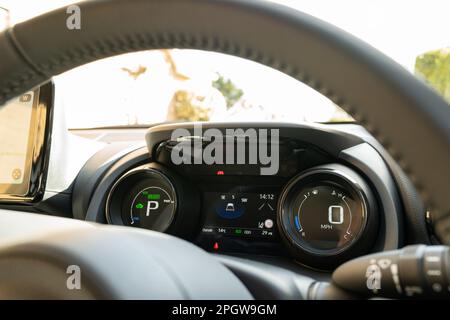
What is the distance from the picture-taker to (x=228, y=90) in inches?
80.7

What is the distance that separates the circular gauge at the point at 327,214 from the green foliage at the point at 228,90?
50 cm

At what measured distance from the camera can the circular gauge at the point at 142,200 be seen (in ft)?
5.92

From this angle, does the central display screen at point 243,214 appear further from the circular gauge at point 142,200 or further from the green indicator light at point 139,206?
the green indicator light at point 139,206

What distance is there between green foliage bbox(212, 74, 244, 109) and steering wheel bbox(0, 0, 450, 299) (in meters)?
1.27

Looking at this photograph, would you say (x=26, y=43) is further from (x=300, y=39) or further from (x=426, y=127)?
(x=426, y=127)

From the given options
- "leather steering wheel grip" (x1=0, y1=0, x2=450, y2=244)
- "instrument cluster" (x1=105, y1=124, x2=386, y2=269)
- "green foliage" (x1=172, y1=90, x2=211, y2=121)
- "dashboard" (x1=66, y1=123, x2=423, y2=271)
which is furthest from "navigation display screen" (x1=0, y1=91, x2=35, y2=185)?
"leather steering wheel grip" (x1=0, y1=0, x2=450, y2=244)

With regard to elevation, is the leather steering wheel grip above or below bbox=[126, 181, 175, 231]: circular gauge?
above

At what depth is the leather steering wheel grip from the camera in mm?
Result: 429

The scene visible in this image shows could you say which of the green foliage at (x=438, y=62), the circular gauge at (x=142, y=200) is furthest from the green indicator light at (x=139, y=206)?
the green foliage at (x=438, y=62)

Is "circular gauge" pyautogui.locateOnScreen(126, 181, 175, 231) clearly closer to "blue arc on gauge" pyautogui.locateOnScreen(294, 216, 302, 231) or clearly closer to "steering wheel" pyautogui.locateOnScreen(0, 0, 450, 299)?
"blue arc on gauge" pyautogui.locateOnScreen(294, 216, 302, 231)

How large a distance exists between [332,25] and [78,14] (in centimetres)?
29

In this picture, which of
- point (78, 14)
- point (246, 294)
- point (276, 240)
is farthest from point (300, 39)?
point (276, 240)

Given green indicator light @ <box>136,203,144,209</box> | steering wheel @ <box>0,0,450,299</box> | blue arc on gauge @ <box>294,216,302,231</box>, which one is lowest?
blue arc on gauge @ <box>294,216,302,231</box>
